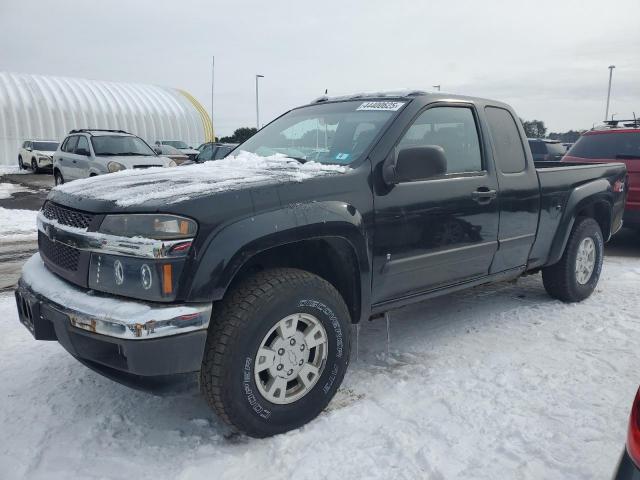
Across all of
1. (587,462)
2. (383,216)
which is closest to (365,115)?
(383,216)

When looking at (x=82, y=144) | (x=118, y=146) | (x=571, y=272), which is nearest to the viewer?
(x=571, y=272)

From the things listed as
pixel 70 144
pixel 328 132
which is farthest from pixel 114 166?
pixel 328 132

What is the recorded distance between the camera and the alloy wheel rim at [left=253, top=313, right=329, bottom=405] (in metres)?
2.51

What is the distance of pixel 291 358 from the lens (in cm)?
258

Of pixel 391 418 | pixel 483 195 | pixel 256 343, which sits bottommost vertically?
pixel 391 418

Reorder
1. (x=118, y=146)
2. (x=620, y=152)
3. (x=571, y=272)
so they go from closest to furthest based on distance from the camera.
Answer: (x=571, y=272) → (x=620, y=152) → (x=118, y=146)

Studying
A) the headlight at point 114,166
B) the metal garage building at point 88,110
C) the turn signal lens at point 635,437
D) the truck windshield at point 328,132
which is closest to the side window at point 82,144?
the headlight at point 114,166

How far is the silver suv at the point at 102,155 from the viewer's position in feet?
34.0

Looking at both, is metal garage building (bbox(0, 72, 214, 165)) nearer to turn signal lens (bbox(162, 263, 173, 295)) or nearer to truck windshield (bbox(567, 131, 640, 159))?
truck windshield (bbox(567, 131, 640, 159))

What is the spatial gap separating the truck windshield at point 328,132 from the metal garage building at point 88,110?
106 feet

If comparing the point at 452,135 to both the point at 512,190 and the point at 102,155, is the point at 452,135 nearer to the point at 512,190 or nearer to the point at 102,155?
the point at 512,190

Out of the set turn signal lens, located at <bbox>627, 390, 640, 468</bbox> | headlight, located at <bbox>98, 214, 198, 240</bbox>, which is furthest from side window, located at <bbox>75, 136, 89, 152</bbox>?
turn signal lens, located at <bbox>627, 390, 640, 468</bbox>

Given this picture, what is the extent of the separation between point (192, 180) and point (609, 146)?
6458 millimetres

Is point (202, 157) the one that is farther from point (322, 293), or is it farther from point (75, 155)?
point (322, 293)
